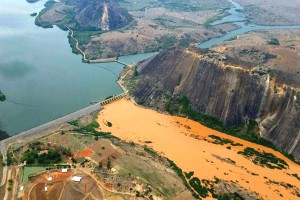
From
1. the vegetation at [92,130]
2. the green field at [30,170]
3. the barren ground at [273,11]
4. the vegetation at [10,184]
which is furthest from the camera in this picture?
the barren ground at [273,11]

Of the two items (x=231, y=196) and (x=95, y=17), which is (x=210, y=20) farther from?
(x=231, y=196)

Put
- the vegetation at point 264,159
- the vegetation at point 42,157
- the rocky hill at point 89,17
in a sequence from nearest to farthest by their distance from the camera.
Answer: the vegetation at point 42,157 < the vegetation at point 264,159 < the rocky hill at point 89,17

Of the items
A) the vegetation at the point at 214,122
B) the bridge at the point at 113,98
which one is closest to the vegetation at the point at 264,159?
the vegetation at the point at 214,122

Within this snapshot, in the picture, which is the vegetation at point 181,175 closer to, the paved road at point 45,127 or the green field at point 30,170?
the green field at point 30,170

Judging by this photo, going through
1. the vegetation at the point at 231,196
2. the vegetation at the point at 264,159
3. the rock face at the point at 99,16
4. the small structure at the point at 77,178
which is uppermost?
the rock face at the point at 99,16

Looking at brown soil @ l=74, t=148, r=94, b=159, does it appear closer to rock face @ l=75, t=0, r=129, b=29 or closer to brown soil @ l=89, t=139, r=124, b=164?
brown soil @ l=89, t=139, r=124, b=164

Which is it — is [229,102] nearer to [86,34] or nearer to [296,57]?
[296,57]

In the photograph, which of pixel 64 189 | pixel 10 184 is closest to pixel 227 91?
pixel 64 189

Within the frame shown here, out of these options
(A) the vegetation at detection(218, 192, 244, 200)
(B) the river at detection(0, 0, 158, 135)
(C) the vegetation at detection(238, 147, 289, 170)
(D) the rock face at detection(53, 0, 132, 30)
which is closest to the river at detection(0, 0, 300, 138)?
(B) the river at detection(0, 0, 158, 135)
